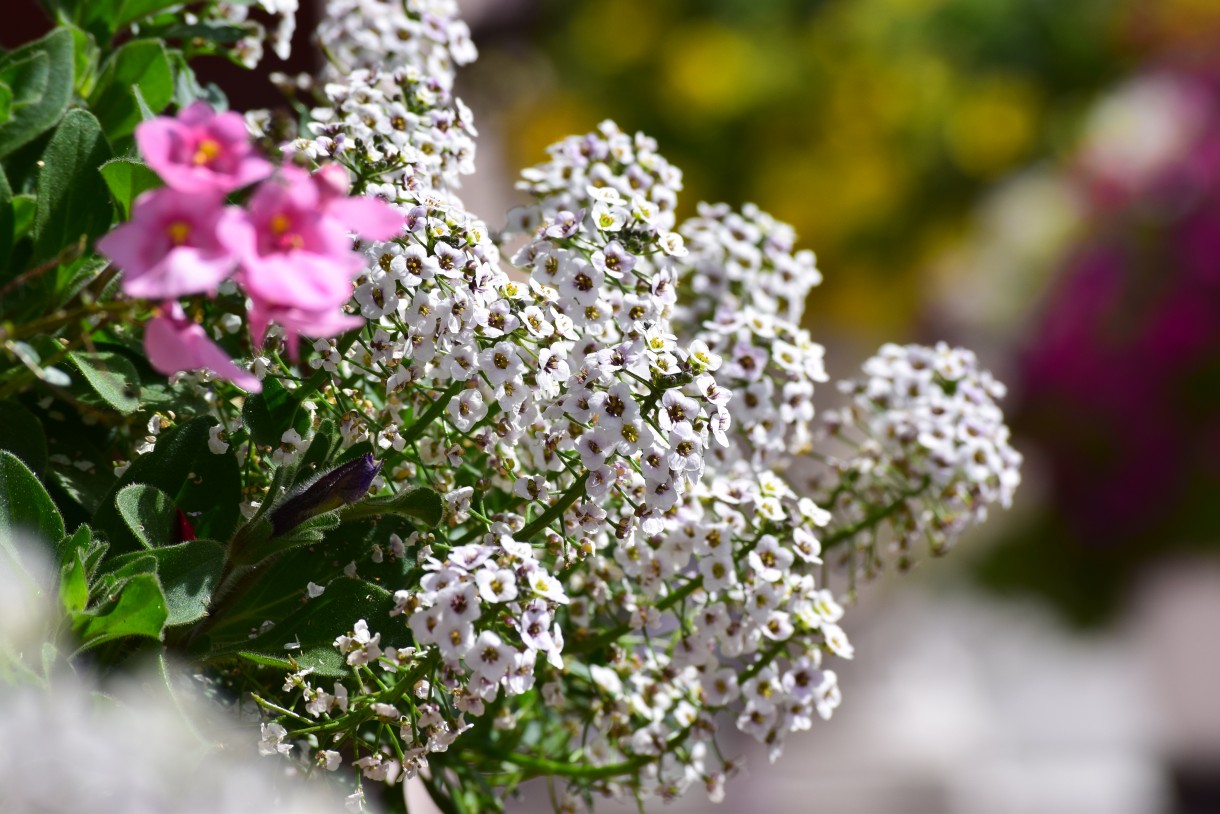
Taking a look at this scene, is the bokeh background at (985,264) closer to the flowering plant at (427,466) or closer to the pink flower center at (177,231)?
the flowering plant at (427,466)

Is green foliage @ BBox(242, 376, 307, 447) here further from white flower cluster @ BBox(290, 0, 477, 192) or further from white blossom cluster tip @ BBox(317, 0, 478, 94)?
white blossom cluster tip @ BBox(317, 0, 478, 94)

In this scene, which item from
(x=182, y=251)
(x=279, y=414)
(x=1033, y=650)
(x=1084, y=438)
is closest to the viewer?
(x=182, y=251)

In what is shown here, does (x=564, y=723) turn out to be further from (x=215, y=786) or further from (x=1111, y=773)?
(x=1111, y=773)

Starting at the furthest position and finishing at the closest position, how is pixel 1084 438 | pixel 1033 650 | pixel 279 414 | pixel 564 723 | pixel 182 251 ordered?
pixel 1033 650 → pixel 1084 438 → pixel 564 723 → pixel 279 414 → pixel 182 251

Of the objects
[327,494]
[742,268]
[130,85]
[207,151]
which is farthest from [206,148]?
[742,268]

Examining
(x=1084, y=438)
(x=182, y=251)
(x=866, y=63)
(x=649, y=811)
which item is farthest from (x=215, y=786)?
(x=866, y=63)

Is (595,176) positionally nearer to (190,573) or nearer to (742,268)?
(742,268)
